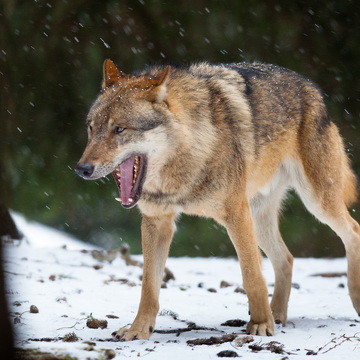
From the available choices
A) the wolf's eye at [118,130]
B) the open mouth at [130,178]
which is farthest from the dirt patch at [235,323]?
the wolf's eye at [118,130]

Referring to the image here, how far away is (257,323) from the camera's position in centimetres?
390

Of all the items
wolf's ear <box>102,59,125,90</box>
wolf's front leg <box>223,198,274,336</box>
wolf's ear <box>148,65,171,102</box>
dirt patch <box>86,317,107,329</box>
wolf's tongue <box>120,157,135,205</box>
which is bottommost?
dirt patch <box>86,317,107,329</box>

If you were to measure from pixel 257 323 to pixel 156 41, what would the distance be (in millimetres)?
5595

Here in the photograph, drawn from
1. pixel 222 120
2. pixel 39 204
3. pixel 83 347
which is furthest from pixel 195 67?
pixel 39 204

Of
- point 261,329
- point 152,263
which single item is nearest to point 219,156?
point 152,263

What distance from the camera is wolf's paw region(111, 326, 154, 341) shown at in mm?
3701

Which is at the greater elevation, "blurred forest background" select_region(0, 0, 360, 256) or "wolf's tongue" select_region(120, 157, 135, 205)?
"blurred forest background" select_region(0, 0, 360, 256)

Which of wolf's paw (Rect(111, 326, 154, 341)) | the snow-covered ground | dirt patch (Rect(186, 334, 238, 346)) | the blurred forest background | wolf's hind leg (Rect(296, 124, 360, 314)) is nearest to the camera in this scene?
the snow-covered ground

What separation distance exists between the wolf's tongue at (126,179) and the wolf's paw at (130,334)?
84 centimetres

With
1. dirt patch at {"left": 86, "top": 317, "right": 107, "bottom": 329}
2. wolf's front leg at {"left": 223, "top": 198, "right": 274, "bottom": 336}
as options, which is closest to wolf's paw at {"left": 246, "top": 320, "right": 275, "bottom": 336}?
wolf's front leg at {"left": 223, "top": 198, "right": 274, "bottom": 336}

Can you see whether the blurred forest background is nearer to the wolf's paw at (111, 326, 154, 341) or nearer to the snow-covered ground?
the snow-covered ground

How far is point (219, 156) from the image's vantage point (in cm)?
396

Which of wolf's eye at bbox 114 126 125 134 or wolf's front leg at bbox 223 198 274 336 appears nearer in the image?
wolf's eye at bbox 114 126 125 134

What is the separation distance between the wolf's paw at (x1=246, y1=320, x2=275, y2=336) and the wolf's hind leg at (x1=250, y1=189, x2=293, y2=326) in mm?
704
